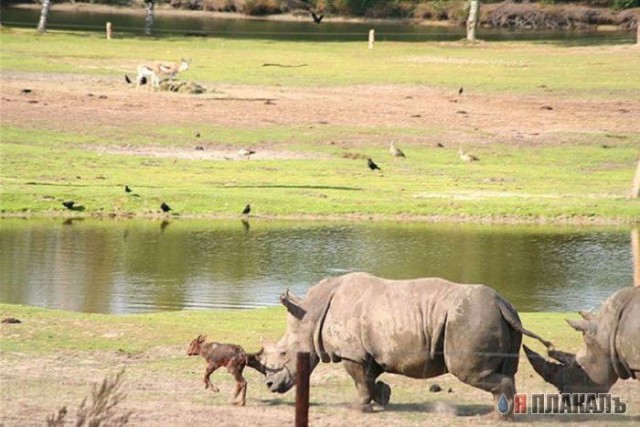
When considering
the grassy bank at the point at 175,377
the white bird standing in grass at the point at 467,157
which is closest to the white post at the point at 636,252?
the grassy bank at the point at 175,377

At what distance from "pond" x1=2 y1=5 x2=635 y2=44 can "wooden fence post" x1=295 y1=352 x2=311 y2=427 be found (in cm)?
5682

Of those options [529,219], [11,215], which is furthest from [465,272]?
[11,215]

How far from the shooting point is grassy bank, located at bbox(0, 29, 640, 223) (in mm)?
29141

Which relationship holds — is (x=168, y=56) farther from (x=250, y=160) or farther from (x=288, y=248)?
(x=288, y=248)

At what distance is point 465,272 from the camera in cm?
2323

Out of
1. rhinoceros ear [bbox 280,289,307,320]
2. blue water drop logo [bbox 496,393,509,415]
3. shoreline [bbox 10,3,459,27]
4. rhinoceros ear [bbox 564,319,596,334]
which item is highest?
rhinoceros ear [bbox 564,319,596,334]

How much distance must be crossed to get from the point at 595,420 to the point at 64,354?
557 centimetres

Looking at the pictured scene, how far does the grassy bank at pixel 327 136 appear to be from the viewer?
29.1 metres

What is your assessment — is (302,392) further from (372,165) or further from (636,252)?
(372,165)

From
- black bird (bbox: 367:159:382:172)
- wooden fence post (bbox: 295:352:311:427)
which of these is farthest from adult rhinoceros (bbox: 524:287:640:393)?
black bird (bbox: 367:159:382:172)

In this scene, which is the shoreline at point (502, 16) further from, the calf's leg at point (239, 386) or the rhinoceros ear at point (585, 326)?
the calf's leg at point (239, 386)

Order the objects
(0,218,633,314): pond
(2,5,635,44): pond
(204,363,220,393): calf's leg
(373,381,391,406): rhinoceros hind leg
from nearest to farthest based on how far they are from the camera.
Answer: (373,381,391,406): rhinoceros hind leg, (204,363,220,393): calf's leg, (0,218,633,314): pond, (2,5,635,44): pond

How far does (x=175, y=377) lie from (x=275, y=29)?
214 feet

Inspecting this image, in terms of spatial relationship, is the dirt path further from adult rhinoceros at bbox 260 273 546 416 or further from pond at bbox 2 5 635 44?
adult rhinoceros at bbox 260 273 546 416
